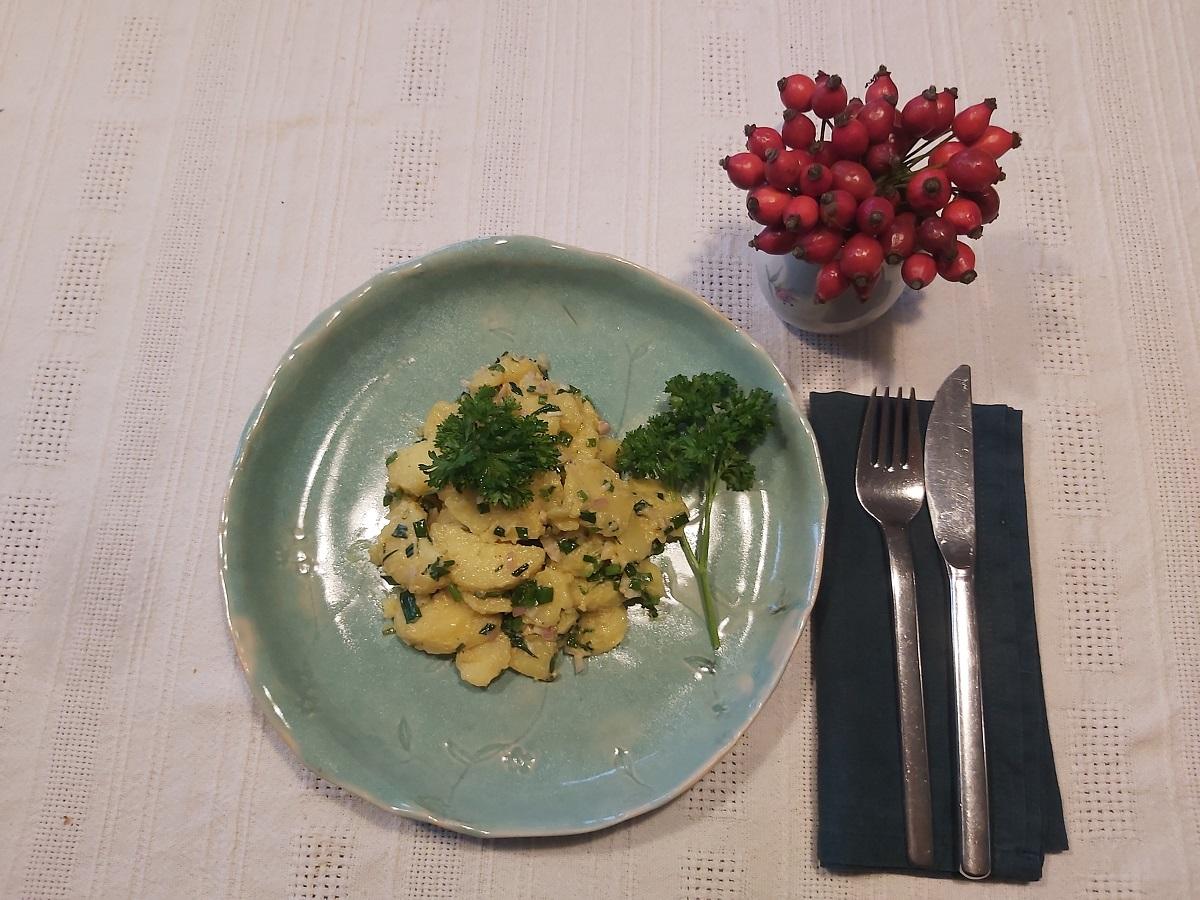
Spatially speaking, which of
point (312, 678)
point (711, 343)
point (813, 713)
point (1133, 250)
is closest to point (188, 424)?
point (312, 678)

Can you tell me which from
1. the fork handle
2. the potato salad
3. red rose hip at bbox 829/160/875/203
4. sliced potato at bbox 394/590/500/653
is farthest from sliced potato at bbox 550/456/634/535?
red rose hip at bbox 829/160/875/203

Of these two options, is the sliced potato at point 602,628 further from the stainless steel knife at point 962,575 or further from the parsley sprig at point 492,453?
the stainless steel knife at point 962,575

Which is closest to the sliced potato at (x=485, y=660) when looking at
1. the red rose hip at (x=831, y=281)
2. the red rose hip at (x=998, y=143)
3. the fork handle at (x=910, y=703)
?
the fork handle at (x=910, y=703)

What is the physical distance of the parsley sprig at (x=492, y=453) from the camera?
4.87ft

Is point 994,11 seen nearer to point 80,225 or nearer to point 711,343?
point 711,343

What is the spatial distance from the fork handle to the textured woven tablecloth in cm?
13

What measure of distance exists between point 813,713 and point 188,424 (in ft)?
4.83

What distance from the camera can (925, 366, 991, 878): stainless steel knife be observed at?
152 cm

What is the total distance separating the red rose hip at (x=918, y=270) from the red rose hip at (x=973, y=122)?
0.21 meters

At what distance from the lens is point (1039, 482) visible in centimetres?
181

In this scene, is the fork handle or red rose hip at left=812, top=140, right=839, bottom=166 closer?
red rose hip at left=812, top=140, right=839, bottom=166

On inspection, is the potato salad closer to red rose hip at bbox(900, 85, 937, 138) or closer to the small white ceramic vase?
the small white ceramic vase

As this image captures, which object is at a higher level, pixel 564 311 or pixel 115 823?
pixel 564 311

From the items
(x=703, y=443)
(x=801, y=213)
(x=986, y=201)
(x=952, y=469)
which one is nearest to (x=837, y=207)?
(x=801, y=213)
